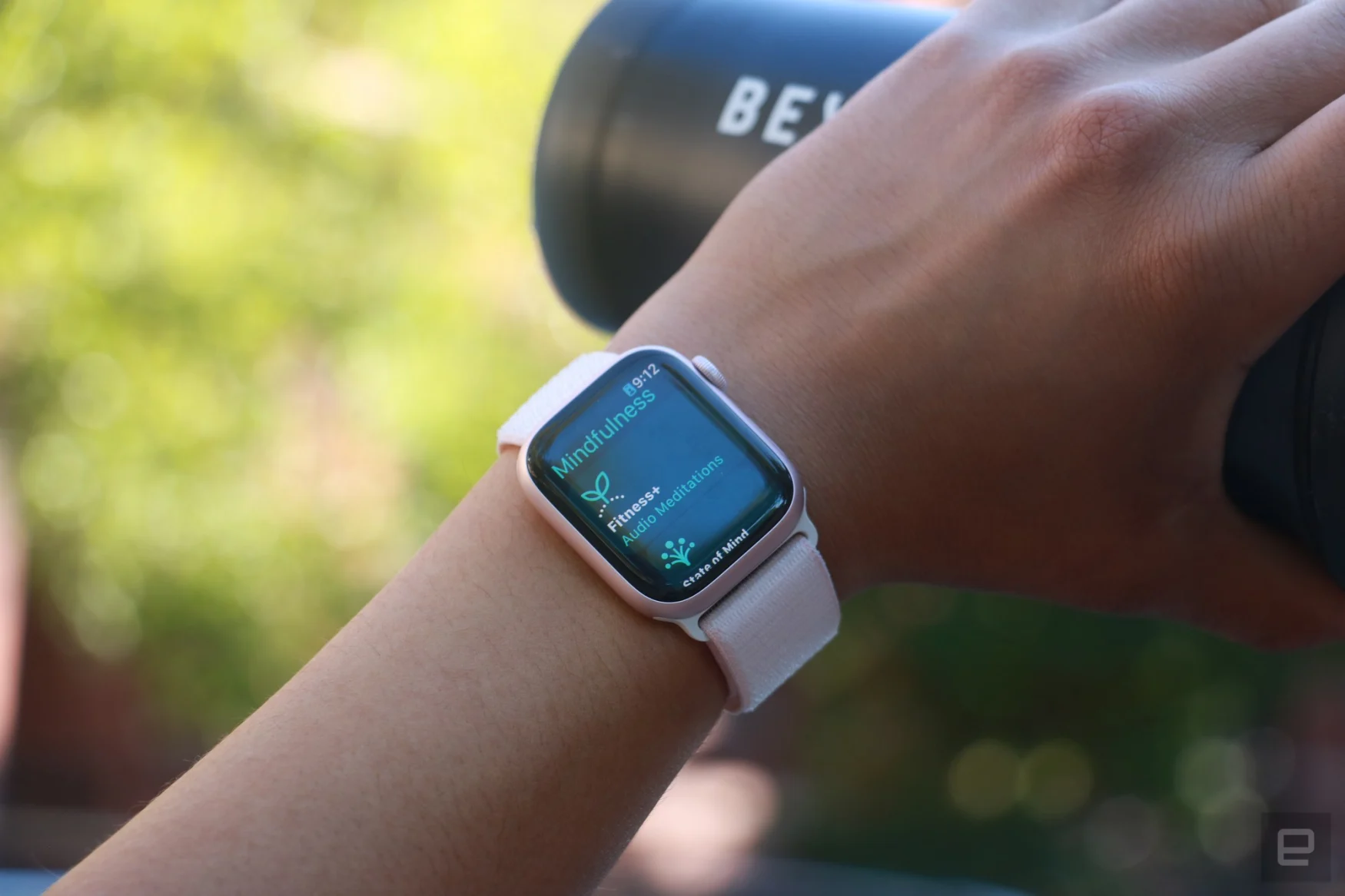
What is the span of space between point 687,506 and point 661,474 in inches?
0.8

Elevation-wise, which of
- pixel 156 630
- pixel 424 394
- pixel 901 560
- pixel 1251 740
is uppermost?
pixel 901 560

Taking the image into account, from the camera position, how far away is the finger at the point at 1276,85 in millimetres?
543

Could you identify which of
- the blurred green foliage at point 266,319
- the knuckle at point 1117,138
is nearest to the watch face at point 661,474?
the knuckle at point 1117,138

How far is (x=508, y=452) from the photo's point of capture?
1.91 ft

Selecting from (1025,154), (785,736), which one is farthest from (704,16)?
(785,736)

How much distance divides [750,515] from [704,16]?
40 cm

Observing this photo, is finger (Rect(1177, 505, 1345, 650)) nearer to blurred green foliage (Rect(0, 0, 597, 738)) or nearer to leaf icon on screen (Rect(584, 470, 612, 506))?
leaf icon on screen (Rect(584, 470, 612, 506))

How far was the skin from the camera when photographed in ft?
1.62

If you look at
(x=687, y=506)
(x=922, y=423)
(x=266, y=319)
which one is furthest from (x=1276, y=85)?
(x=266, y=319)

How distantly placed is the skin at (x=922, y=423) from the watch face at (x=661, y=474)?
23mm

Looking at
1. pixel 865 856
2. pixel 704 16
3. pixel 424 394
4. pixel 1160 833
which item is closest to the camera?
pixel 704 16

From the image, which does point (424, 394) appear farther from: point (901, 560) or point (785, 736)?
point (901, 560)

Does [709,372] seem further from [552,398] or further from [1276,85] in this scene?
[1276,85]

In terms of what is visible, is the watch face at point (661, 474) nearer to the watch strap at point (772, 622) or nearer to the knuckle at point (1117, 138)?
the watch strap at point (772, 622)
